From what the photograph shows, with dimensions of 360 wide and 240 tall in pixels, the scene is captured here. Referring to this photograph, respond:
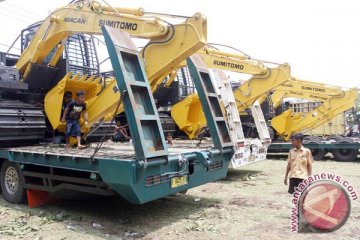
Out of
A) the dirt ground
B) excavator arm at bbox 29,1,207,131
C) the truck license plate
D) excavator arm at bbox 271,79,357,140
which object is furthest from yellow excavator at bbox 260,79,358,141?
the truck license plate

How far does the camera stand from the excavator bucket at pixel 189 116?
11.2m

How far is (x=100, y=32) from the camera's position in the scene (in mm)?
5996

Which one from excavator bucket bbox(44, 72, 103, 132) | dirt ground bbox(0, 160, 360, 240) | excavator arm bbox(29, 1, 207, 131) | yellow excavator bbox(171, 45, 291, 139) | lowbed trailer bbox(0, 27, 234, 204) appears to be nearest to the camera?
lowbed trailer bbox(0, 27, 234, 204)

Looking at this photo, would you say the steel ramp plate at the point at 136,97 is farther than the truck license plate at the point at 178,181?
No

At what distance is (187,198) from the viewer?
6773mm

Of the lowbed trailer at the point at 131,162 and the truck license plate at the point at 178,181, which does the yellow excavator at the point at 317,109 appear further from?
the truck license plate at the point at 178,181

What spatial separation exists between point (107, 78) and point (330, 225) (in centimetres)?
625

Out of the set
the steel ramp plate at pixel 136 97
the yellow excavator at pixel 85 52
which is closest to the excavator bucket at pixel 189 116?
the yellow excavator at pixel 85 52

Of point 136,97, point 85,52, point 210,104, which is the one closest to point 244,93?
point 85,52

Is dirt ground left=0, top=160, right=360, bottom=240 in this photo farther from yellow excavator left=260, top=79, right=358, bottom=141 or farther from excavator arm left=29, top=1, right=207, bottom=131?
yellow excavator left=260, top=79, right=358, bottom=141

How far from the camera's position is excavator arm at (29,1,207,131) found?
18.1 feet

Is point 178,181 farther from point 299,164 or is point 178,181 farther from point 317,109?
point 317,109

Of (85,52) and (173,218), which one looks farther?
(85,52)

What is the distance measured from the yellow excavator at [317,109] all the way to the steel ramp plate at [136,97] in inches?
418
